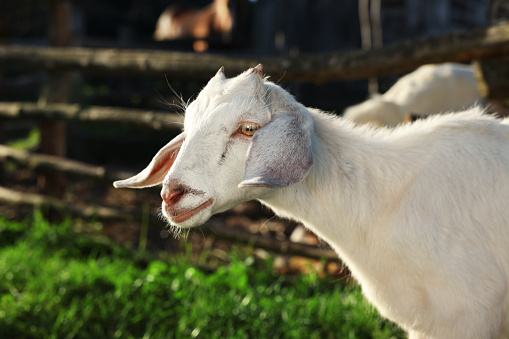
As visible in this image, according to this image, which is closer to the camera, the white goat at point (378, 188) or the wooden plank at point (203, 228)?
the white goat at point (378, 188)

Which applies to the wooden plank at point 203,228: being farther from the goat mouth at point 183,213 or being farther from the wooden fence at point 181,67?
the goat mouth at point 183,213

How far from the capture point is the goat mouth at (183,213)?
6.70ft

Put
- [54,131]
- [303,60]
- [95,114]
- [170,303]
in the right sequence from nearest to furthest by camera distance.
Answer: [170,303] < [303,60] < [95,114] < [54,131]

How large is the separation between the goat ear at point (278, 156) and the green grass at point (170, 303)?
1536 millimetres

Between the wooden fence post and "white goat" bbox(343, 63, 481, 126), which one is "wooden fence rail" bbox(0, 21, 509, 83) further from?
"white goat" bbox(343, 63, 481, 126)

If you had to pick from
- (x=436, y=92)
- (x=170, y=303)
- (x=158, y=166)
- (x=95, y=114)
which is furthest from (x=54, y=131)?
(x=436, y=92)

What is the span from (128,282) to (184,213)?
1881 millimetres

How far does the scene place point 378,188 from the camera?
2.29 m

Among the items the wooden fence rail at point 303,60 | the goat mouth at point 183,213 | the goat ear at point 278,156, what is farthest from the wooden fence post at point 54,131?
the goat ear at point 278,156

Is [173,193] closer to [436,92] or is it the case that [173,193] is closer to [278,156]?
[278,156]

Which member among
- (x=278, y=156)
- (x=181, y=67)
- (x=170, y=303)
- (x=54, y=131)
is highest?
(x=278, y=156)

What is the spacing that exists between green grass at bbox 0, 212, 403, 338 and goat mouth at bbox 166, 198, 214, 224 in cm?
135

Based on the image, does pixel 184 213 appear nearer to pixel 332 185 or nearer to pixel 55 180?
pixel 332 185

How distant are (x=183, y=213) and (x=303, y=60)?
7.16 ft
